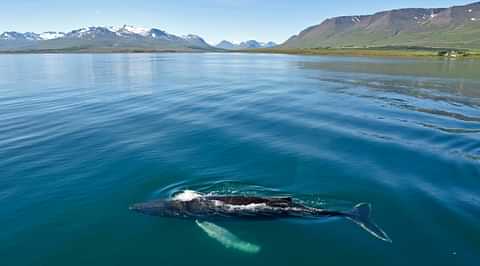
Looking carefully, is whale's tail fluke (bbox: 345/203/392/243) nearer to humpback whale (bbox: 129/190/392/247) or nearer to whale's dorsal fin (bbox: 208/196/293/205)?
humpback whale (bbox: 129/190/392/247)

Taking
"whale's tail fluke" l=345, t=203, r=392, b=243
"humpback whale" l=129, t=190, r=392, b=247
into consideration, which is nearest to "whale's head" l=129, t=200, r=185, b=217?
"humpback whale" l=129, t=190, r=392, b=247

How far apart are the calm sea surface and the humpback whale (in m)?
0.47

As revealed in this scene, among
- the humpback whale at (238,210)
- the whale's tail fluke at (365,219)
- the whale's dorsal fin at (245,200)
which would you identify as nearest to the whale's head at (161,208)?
the humpback whale at (238,210)

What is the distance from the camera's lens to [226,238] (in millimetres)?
18812

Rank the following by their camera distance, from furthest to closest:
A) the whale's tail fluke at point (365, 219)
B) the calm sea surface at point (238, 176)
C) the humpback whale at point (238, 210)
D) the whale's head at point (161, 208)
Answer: the whale's head at point (161, 208)
the humpback whale at point (238, 210)
the whale's tail fluke at point (365, 219)
the calm sea surface at point (238, 176)

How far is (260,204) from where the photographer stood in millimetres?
20094

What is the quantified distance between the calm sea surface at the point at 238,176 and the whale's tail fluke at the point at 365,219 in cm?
44

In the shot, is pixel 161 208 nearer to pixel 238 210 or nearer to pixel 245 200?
pixel 238 210

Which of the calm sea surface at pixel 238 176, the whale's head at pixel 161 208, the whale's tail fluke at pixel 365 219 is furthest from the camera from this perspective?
the whale's head at pixel 161 208

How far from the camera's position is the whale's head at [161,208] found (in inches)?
808

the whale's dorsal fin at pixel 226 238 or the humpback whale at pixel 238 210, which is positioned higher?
the humpback whale at pixel 238 210

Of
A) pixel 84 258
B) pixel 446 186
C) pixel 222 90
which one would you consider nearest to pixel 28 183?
pixel 84 258

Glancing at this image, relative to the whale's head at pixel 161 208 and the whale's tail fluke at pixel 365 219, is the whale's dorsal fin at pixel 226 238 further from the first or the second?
the whale's tail fluke at pixel 365 219

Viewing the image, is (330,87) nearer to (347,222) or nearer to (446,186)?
(446,186)
